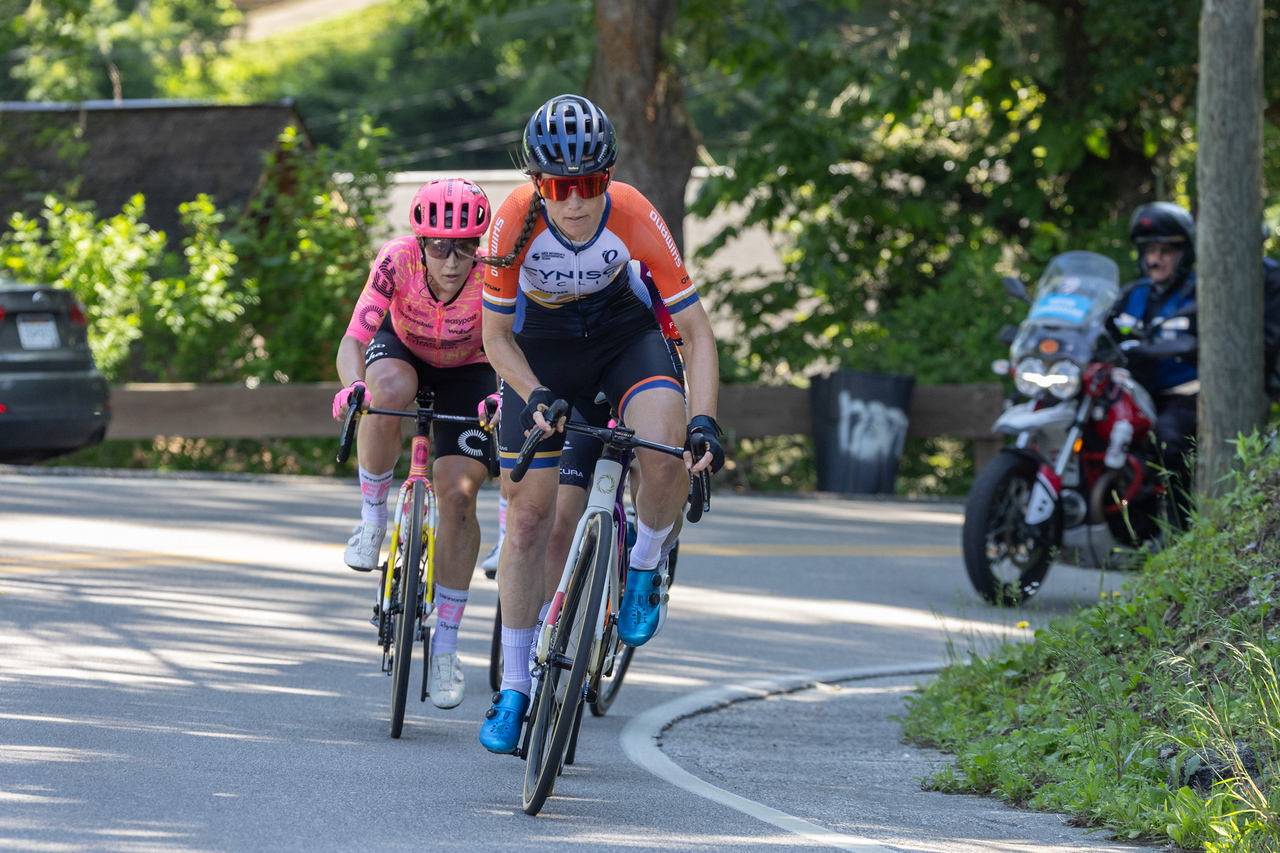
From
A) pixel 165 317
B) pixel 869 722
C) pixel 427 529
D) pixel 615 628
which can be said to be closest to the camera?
pixel 615 628

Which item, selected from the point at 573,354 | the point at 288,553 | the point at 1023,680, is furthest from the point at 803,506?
the point at 573,354

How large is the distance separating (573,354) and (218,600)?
4043 millimetres

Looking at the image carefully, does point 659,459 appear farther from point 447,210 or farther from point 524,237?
point 447,210

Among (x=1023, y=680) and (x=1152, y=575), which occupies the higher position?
(x=1152, y=575)

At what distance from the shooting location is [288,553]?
1068cm

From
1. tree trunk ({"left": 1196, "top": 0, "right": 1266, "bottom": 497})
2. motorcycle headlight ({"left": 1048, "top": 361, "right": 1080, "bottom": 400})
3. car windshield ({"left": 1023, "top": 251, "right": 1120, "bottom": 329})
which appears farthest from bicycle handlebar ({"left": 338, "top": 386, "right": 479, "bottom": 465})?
car windshield ({"left": 1023, "top": 251, "right": 1120, "bottom": 329})

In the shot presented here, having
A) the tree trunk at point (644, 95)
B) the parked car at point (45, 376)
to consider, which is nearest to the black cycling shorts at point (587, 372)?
the parked car at point (45, 376)

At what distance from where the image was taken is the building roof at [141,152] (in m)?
20.2

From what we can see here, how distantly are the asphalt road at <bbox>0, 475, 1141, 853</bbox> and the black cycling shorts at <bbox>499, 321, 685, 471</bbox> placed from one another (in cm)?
117

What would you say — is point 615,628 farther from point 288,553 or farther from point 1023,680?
point 288,553

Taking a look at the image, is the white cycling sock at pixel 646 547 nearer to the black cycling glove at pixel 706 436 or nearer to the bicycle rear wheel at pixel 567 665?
the bicycle rear wheel at pixel 567 665

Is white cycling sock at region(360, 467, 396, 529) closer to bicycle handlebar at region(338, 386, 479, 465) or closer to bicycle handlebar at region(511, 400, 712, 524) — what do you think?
bicycle handlebar at region(338, 386, 479, 465)

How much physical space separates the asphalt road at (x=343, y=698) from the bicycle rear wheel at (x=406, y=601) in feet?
0.52

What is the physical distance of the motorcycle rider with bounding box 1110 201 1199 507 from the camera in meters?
9.56
